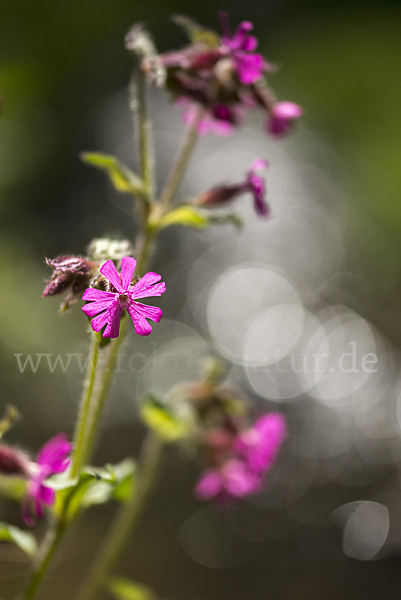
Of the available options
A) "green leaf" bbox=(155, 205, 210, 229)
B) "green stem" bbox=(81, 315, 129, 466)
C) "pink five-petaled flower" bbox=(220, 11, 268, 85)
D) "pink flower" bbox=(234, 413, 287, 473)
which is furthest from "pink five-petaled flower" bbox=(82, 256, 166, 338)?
"pink flower" bbox=(234, 413, 287, 473)

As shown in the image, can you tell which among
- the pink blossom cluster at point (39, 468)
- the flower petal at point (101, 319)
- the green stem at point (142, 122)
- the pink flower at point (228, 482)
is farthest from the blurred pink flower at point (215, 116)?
the pink flower at point (228, 482)

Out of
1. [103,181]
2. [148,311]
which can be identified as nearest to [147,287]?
[148,311]

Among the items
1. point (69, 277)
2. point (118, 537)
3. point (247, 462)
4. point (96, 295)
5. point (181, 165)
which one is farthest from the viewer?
point (247, 462)

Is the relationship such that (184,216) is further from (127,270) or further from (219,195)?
(127,270)

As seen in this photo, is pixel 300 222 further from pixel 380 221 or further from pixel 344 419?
pixel 344 419

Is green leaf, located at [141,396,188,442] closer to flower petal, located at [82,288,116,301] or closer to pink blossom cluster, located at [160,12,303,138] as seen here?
flower petal, located at [82,288,116,301]

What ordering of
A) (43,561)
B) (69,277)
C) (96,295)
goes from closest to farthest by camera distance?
(96,295) → (69,277) → (43,561)

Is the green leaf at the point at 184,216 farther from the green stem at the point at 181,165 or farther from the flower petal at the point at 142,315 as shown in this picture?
the flower petal at the point at 142,315
